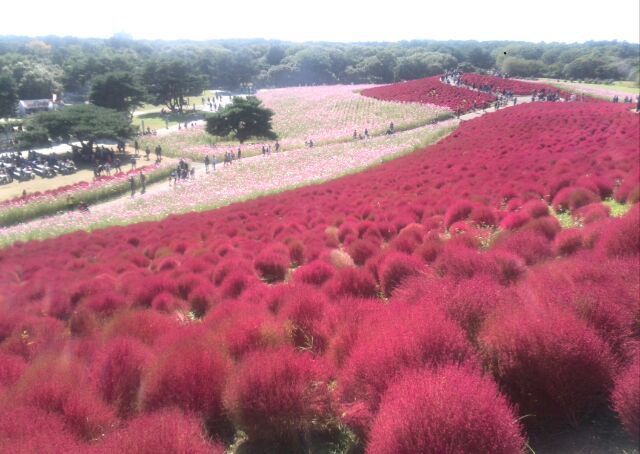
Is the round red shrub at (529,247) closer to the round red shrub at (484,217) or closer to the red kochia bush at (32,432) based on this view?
the round red shrub at (484,217)

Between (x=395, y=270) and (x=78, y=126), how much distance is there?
157 ft

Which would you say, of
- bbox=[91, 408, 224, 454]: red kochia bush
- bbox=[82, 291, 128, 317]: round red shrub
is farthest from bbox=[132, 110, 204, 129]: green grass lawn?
bbox=[91, 408, 224, 454]: red kochia bush

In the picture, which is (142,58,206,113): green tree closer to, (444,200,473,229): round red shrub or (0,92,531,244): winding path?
(0,92,531,244): winding path

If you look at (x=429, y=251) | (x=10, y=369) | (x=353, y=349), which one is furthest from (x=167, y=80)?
(x=353, y=349)

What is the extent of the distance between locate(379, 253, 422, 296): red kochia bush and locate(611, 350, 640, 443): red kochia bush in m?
3.57

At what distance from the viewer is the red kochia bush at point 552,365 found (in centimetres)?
319

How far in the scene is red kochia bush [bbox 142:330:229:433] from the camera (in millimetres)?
3871

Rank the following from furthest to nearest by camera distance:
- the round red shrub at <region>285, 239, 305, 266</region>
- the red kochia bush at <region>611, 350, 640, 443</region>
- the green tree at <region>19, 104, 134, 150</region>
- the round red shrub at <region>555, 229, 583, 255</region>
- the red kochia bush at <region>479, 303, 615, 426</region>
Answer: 1. the green tree at <region>19, 104, 134, 150</region>
2. the round red shrub at <region>285, 239, 305, 266</region>
3. the round red shrub at <region>555, 229, 583, 255</region>
4. the red kochia bush at <region>479, 303, 615, 426</region>
5. the red kochia bush at <region>611, 350, 640, 443</region>

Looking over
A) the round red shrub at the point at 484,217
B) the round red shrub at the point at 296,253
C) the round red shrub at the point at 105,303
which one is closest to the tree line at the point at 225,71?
the round red shrub at the point at 296,253

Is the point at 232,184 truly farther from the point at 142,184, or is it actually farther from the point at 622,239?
the point at 622,239

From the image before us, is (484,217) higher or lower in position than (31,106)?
higher

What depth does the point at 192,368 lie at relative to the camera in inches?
157

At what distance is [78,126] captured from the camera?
4544 centimetres

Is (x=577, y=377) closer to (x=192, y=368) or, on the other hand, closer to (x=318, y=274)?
(x=192, y=368)
